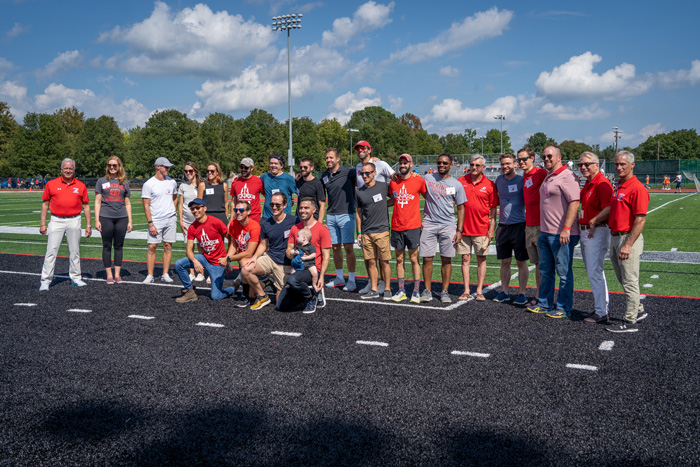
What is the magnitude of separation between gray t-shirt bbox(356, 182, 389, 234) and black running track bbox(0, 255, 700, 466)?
1325 mm

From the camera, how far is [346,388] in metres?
4.63

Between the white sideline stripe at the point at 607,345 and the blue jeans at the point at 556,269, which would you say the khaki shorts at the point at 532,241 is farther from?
the white sideline stripe at the point at 607,345

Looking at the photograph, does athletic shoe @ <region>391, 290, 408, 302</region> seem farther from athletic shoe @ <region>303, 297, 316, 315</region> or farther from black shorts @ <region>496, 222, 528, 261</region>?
black shorts @ <region>496, 222, 528, 261</region>

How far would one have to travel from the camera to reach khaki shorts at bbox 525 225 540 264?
7172 mm

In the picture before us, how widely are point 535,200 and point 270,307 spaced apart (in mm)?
3910

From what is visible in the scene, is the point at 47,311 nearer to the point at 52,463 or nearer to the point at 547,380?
the point at 52,463

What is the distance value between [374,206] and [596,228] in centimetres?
301

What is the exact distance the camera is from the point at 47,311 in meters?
7.38

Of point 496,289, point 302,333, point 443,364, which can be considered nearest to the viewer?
point 443,364

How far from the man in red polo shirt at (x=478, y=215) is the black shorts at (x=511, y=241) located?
184 millimetres

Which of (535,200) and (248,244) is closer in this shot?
(535,200)

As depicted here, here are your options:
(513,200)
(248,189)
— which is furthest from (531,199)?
(248,189)

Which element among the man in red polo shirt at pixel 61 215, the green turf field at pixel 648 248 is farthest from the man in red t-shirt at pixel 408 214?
the man in red polo shirt at pixel 61 215

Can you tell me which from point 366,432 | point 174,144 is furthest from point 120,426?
point 174,144
